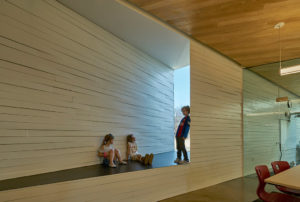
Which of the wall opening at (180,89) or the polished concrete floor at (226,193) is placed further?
the wall opening at (180,89)

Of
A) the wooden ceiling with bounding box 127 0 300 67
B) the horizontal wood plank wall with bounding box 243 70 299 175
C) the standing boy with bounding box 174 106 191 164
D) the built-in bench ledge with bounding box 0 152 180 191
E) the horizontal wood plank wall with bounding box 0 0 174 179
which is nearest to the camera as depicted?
the built-in bench ledge with bounding box 0 152 180 191

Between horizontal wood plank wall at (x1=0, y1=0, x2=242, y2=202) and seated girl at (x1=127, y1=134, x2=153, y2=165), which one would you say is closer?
horizontal wood plank wall at (x1=0, y1=0, x2=242, y2=202)

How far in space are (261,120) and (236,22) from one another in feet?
11.0

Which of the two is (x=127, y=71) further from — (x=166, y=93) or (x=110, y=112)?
(x=166, y=93)

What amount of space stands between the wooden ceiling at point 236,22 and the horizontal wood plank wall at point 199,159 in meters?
0.56

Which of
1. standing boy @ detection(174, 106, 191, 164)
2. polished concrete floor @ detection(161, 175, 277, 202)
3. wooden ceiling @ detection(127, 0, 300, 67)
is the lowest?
polished concrete floor @ detection(161, 175, 277, 202)

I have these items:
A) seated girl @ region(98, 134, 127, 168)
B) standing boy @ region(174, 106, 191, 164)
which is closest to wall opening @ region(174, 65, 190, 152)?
standing boy @ region(174, 106, 191, 164)

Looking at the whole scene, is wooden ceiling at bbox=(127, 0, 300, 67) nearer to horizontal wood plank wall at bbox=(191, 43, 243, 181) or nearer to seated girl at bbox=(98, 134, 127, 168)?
horizontal wood plank wall at bbox=(191, 43, 243, 181)

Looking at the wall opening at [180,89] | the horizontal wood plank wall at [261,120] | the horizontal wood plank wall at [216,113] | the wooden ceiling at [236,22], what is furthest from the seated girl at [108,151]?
the horizontal wood plank wall at [261,120]

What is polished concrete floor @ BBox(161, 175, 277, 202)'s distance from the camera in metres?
4.59

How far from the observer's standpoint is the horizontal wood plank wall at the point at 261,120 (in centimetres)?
644

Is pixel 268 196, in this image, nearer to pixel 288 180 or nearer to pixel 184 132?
pixel 288 180

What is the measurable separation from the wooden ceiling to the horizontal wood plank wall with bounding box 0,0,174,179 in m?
1.32

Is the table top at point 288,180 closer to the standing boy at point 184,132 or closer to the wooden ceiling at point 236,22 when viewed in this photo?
the standing boy at point 184,132
